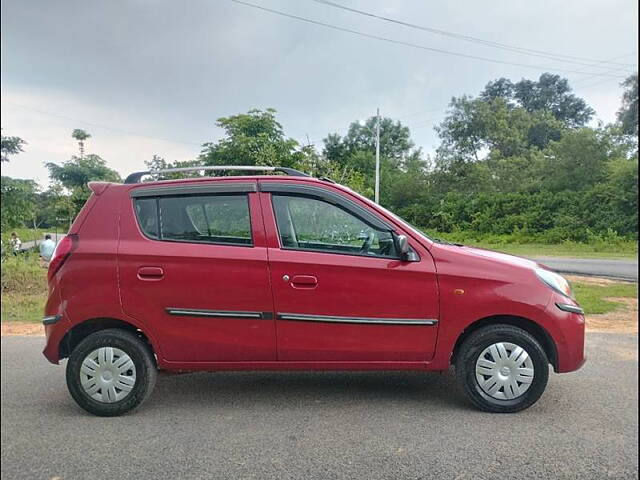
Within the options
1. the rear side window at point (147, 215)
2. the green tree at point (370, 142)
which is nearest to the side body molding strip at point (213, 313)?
the rear side window at point (147, 215)

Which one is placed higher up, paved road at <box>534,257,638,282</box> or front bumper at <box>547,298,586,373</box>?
paved road at <box>534,257,638,282</box>

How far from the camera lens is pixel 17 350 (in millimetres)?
2766

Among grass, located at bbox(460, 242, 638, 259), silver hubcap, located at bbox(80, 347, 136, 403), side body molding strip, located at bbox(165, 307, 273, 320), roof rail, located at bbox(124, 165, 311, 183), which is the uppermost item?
roof rail, located at bbox(124, 165, 311, 183)

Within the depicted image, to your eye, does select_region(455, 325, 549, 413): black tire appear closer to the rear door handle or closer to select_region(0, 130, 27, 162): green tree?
the rear door handle

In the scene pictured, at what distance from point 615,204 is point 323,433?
1486 millimetres

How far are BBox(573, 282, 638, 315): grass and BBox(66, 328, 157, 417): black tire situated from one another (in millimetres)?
2186

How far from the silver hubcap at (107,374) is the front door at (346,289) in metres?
0.80

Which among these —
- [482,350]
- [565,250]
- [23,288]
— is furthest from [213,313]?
[565,250]

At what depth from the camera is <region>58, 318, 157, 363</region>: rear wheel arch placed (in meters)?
2.18

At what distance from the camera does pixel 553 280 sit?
2.09 metres

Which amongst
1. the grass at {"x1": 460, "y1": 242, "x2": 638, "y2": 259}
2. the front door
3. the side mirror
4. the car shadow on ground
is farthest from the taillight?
the grass at {"x1": 460, "y1": 242, "x2": 638, "y2": 259}

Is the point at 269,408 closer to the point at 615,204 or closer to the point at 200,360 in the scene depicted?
the point at 200,360

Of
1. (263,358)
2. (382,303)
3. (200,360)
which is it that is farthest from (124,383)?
(382,303)

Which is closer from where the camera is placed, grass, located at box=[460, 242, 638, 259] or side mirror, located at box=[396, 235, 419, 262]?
grass, located at box=[460, 242, 638, 259]
